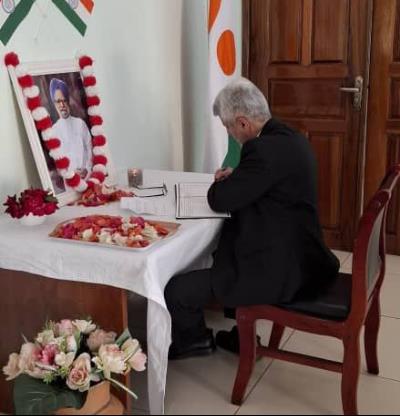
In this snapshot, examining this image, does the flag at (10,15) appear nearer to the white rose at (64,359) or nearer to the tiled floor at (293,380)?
the white rose at (64,359)

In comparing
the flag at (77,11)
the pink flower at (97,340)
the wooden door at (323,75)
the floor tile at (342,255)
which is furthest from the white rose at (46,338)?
the wooden door at (323,75)

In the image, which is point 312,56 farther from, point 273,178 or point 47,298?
point 47,298

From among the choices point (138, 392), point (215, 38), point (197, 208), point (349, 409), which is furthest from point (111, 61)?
point (349, 409)

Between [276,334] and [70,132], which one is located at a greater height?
[70,132]

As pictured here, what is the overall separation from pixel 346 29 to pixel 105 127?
5.36ft

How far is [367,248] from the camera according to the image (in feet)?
6.17

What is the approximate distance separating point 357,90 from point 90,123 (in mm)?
1745

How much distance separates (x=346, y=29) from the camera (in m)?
3.57

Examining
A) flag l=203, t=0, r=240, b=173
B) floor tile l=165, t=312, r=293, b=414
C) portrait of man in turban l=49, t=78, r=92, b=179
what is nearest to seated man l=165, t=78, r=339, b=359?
floor tile l=165, t=312, r=293, b=414

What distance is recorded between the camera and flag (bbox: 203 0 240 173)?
329 centimetres

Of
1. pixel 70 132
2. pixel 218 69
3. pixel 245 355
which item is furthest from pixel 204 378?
pixel 218 69

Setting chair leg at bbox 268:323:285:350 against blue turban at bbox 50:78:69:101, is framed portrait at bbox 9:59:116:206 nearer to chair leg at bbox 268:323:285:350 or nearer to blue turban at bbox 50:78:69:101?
blue turban at bbox 50:78:69:101

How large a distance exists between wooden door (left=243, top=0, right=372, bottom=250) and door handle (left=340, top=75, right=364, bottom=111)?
2cm

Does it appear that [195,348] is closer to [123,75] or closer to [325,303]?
[325,303]
